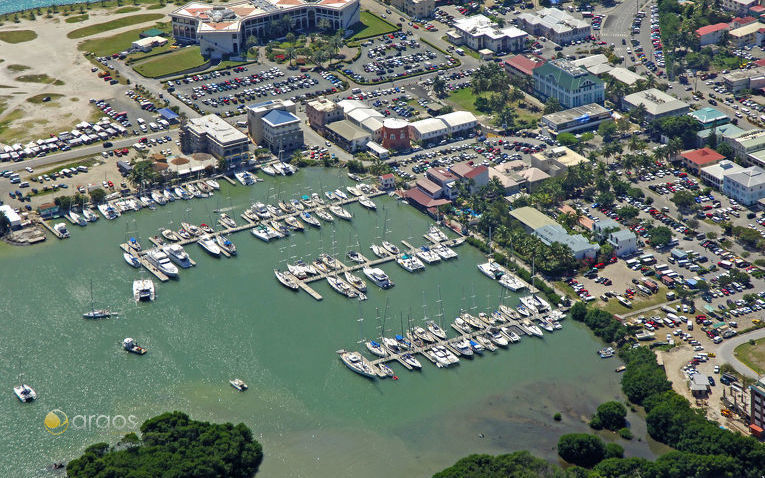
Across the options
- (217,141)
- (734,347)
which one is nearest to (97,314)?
(217,141)

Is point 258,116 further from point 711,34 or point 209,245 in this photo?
point 711,34

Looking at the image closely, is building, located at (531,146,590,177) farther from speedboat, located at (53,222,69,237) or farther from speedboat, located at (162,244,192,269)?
speedboat, located at (53,222,69,237)

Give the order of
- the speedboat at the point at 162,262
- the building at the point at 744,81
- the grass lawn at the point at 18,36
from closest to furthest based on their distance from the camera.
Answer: the speedboat at the point at 162,262
the building at the point at 744,81
the grass lawn at the point at 18,36

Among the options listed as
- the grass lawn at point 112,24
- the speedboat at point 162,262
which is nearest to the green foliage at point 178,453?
the speedboat at point 162,262

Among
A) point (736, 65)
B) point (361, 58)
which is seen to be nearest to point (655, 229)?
point (736, 65)

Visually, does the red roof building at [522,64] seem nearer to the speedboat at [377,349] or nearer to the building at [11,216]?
the speedboat at [377,349]

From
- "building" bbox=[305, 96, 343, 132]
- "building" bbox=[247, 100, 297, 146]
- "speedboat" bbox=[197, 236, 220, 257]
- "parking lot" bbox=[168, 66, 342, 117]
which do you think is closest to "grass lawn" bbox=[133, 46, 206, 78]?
"parking lot" bbox=[168, 66, 342, 117]
